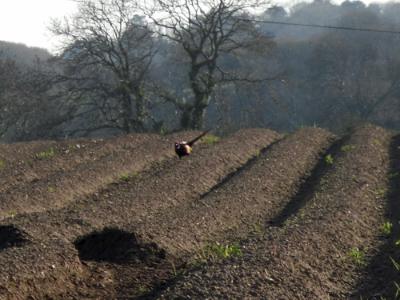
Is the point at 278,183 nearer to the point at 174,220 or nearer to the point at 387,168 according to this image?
the point at 387,168

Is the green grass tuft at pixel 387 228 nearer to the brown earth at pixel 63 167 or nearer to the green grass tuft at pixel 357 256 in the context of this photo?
the green grass tuft at pixel 357 256

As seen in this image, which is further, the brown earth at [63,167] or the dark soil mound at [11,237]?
the brown earth at [63,167]

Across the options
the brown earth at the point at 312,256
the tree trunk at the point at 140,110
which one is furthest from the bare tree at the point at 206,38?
the brown earth at the point at 312,256

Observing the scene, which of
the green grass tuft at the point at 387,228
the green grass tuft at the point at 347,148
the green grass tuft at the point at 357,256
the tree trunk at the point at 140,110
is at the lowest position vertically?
the tree trunk at the point at 140,110

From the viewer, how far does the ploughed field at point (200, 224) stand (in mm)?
7844

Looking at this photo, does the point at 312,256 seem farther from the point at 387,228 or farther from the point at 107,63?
the point at 107,63

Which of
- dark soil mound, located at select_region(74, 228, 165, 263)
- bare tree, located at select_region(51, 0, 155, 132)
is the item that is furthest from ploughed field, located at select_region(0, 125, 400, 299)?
bare tree, located at select_region(51, 0, 155, 132)

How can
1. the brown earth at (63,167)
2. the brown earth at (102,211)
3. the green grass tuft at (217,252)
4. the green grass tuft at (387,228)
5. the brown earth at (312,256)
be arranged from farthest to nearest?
1. the brown earth at (63,167)
2. the green grass tuft at (387,228)
3. the green grass tuft at (217,252)
4. the brown earth at (102,211)
5. the brown earth at (312,256)

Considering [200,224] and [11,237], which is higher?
[11,237]

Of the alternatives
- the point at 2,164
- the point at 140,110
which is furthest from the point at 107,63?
the point at 2,164

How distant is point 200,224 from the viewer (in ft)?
36.4

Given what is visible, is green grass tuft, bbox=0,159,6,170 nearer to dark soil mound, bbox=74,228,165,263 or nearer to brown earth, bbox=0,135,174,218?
brown earth, bbox=0,135,174,218

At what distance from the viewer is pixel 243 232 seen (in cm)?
1141

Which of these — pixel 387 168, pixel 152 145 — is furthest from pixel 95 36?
pixel 387 168
